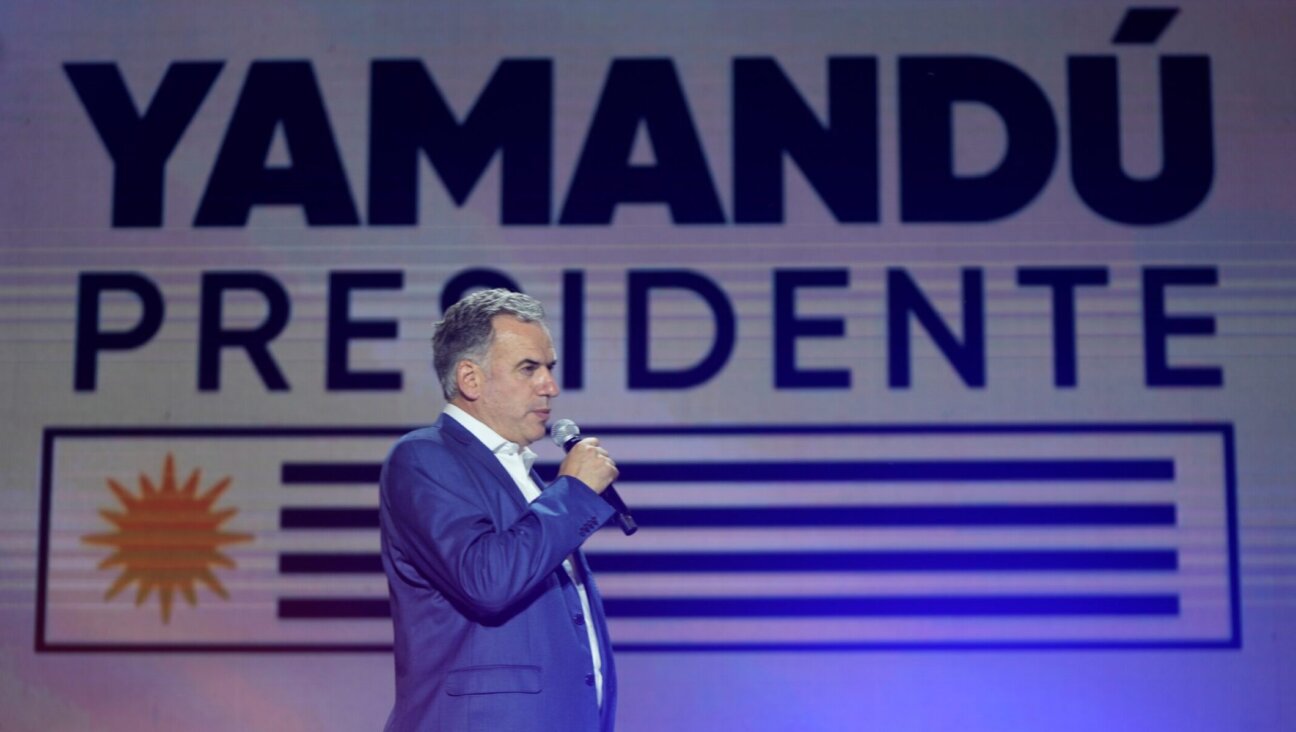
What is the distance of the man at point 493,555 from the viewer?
6.42 ft

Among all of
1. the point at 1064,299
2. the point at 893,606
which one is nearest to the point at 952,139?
the point at 1064,299

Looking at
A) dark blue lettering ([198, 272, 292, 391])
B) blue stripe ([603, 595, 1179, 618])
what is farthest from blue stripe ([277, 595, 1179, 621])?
dark blue lettering ([198, 272, 292, 391])

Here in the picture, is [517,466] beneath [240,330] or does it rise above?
beneath

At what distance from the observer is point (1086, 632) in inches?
151

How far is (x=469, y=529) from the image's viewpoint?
6.43ft

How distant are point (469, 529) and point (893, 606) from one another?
2213mm

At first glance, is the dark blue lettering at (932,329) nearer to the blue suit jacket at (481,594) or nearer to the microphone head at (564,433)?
the microphone head at (564,433)

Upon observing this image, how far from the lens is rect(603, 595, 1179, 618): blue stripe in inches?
A: 152

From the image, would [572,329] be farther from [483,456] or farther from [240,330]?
[483,456]

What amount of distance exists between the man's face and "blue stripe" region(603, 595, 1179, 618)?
6.02ft

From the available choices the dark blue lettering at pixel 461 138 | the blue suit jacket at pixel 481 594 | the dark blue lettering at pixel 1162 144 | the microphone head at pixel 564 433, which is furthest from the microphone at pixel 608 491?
the dark blue lettering at pixel 1162 144

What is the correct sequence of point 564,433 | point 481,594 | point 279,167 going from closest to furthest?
point 481,594 < point 564,433 < point 279,167

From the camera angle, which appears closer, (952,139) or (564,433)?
(564,433)

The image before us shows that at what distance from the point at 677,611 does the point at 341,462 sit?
3.67ft
